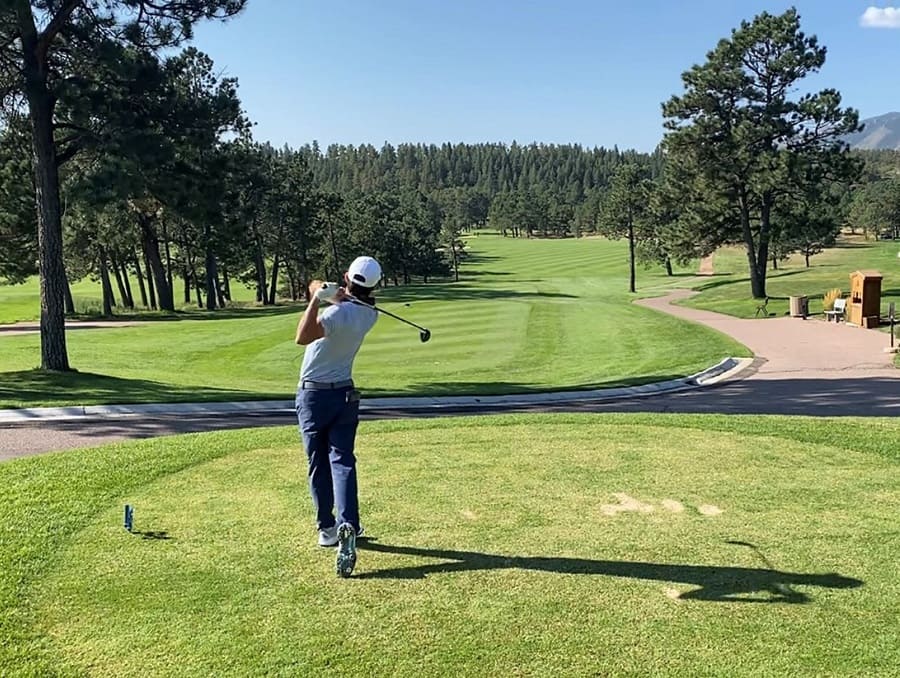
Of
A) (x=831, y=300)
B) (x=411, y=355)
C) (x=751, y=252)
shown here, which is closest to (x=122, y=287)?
(x=411, y=355)

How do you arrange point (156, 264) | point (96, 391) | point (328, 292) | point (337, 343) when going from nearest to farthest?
1. point (328, 292)
2. point (337, 343)
3. point (96, 391)
4. point (156, 264)

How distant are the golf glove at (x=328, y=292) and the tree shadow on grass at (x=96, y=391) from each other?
413 inches

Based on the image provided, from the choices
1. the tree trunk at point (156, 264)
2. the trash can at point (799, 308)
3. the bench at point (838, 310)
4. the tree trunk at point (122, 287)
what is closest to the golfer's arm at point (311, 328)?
the bench at point (838, 310)

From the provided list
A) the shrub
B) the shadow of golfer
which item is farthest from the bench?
the shadow of golfer

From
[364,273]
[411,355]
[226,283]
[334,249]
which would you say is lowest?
[411,355]

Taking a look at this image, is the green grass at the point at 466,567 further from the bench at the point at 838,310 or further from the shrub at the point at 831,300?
the shrub at the point at 831,300

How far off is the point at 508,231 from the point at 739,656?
17699cm

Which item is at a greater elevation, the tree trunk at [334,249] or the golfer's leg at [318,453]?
the tree trunk at [334,249]

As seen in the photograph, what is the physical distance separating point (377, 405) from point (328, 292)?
10250 millimetres

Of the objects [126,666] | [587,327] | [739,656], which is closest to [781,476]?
[739,656]

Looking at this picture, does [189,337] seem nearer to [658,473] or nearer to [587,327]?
[587,327]

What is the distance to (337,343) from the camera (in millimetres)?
5410

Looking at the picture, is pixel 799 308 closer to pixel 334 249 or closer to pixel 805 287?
pixel 805 287

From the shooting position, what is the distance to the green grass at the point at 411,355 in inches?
667
